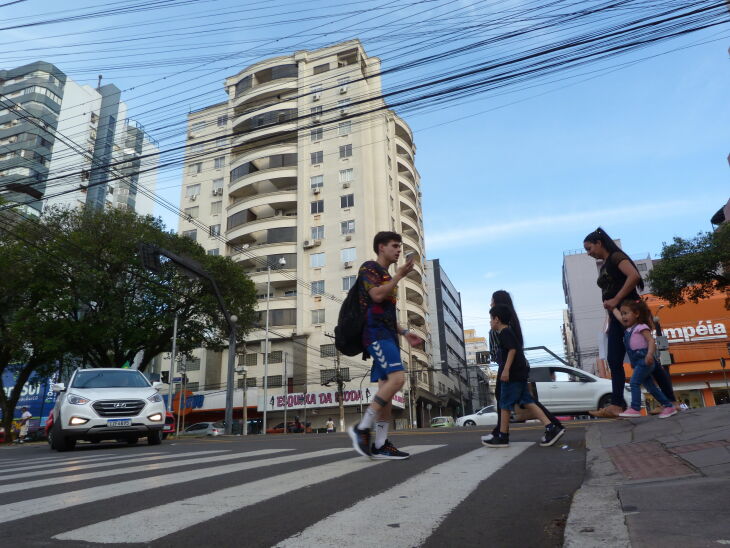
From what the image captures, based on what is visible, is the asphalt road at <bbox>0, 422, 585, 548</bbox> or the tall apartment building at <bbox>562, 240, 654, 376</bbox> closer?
the asphalt road at <bbox>0, 422, 585, 548</bbox>

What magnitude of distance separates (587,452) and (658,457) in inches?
38.6

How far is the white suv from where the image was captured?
9.30m

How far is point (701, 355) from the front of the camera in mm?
38250

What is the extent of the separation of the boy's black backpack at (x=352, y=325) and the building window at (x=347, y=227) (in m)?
43.8

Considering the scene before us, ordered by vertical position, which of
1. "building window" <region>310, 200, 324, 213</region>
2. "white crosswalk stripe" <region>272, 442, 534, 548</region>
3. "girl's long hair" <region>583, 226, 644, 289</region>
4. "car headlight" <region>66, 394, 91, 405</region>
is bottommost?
"white crosswalk stripe" <region>272, 442, 534, 548</region>

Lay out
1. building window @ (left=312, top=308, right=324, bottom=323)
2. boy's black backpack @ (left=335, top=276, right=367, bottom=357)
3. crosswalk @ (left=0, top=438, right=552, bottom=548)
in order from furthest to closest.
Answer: building window @ (left=312, top=308, right=324, bottom=323) → boy's black backpack @ (left=335, top=276, right=367, bottom=357) → crosswalk @ (left=0, top=438, right=552, bottom=548)

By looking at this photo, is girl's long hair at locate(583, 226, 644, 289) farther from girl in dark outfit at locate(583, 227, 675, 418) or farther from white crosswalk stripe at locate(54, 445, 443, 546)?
white crosswalk stripe at locate(54, 445, 443, 546)

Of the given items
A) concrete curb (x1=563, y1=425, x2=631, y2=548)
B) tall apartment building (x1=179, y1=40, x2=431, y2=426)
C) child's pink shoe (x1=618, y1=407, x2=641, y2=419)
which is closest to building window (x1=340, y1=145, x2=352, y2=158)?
tall apartment building (x1=179, y1=40, x2=431, y2=426)

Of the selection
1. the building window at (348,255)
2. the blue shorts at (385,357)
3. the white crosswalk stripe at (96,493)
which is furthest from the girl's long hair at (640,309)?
the building window at (348,255)

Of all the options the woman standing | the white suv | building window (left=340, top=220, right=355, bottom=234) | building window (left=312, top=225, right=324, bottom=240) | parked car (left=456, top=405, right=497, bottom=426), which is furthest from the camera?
building window (left=312, top=225, right=324, bottom=240)

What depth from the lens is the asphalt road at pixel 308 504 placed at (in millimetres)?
2223

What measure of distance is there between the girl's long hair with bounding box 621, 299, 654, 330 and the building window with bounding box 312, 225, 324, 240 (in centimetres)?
4276

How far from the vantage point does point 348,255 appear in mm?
47844

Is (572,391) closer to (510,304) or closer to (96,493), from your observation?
(510,304)
